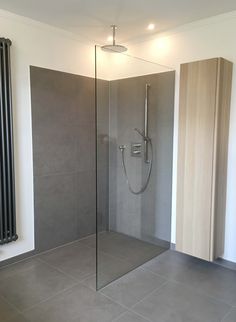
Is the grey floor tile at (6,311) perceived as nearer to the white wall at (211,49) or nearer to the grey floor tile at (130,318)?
the grey floor tile at (130,318)

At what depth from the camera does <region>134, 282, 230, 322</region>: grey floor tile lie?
2074 millimetres

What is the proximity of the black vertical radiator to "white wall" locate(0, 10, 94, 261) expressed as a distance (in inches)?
4.7

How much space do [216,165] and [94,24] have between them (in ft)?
6.38

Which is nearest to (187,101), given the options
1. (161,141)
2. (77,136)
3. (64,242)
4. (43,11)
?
(161,141)

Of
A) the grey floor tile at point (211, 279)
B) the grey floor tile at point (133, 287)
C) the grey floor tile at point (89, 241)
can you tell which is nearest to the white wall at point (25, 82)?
the grey floor tile at point (89, 241)

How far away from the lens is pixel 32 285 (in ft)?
8.21

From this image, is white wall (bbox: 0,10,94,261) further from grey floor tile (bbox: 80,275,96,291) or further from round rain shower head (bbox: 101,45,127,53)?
grey floor tile (bbox: 80,275,96,291)

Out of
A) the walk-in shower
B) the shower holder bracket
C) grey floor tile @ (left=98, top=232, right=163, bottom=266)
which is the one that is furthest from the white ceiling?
grey floor tile @ (left=98, top=232, right=163, bottom=266)

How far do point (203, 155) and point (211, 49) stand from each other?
43.2 inches

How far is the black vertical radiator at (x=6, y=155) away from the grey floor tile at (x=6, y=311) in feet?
2.09

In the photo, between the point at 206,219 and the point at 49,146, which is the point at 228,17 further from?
the point at 49,146

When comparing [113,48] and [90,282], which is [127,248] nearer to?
[90,282]

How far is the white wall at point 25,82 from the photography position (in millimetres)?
2756

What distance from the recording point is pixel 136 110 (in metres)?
3.15
